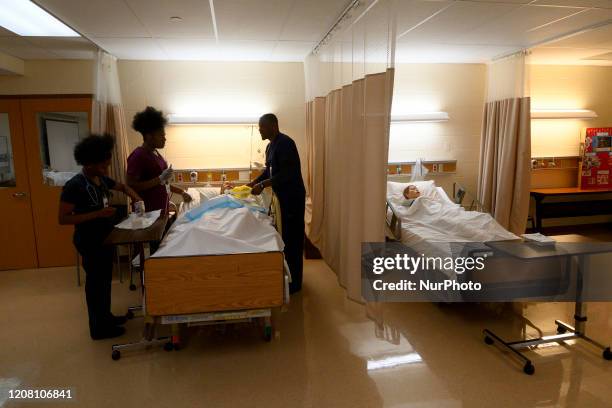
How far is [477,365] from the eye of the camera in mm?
2529

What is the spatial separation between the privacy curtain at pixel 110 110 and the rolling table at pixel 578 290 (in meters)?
3.84

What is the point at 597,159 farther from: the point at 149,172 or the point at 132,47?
the point at 132,47

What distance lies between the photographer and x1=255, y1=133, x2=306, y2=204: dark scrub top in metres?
3.46

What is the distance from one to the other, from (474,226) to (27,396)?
362cm

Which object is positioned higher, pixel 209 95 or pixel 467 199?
pixel 209 95

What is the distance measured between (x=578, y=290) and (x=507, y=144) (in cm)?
240

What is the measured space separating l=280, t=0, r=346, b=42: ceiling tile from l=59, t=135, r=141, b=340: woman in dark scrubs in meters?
1.76

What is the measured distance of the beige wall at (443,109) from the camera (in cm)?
521

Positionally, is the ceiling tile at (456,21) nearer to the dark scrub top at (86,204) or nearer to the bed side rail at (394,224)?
the bed side rail at (394,224)

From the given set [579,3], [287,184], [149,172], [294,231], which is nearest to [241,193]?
[287,184]

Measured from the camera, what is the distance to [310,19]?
331 cm

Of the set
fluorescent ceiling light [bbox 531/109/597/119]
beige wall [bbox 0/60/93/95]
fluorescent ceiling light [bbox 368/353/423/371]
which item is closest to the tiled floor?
fluorescent ceiling light [bbox 368/353/423/371]

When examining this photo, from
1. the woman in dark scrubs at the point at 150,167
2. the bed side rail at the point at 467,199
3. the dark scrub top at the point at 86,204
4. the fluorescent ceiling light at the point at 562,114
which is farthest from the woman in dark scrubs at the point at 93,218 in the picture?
the fluorescent ceiling light at the point at 562,114

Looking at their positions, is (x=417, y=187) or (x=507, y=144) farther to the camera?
(x=417, y=187)
